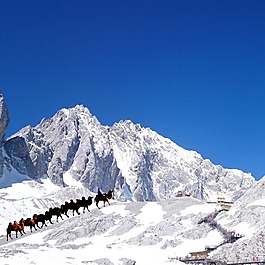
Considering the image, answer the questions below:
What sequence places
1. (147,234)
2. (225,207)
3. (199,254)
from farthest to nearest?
→ (225,207)
(147,234)
(199,254)

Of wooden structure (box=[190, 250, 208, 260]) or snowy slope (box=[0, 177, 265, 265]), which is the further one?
wooden structure (box=[190, 250, 208, 260])

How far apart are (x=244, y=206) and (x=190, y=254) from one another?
2953 centimetres

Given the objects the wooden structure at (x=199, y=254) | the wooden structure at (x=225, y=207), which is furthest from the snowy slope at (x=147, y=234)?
the wooden structure at (x=225, y=207)

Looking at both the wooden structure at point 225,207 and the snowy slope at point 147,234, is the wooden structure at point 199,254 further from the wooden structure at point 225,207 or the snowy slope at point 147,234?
the wooden structure at point 225,207

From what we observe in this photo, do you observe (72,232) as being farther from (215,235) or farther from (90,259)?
(90,259)

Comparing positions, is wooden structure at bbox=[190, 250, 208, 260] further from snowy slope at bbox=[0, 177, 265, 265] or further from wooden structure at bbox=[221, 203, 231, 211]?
wooden structure at bbox=[221, 203, 231, 211]

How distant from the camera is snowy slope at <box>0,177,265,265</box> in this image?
10619cm

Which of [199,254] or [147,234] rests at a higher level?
[147,234]

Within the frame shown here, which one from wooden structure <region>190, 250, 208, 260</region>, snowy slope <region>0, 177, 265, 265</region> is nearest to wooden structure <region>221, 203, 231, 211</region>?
snowy slope <region>0, 177, 265, 265</region>

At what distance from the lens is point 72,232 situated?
163 m

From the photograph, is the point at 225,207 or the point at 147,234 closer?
the point at 147,234

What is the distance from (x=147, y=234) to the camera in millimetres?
148625

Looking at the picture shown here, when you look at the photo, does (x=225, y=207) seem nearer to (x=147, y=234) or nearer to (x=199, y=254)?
(x=147, y=234)

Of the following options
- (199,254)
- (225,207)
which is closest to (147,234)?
(225,207)
